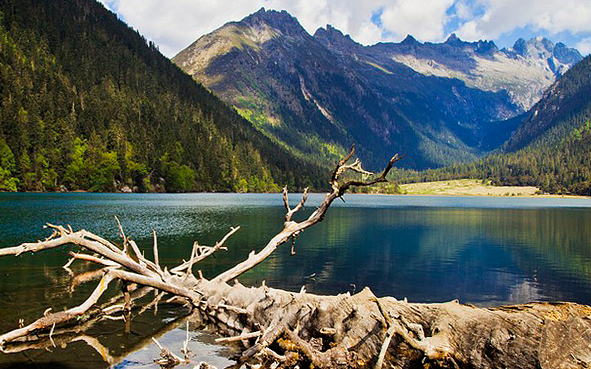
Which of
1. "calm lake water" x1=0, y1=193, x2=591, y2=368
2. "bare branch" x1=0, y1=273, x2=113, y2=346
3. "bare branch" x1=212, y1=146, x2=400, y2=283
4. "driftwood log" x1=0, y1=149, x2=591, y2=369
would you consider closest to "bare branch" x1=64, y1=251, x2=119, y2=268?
"driftwood log" x1=0, y1=149, x2=591, y2=369

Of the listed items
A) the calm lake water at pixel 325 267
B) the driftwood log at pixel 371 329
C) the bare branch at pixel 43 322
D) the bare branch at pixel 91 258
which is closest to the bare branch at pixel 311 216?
the driftwood log at pixel 371 329

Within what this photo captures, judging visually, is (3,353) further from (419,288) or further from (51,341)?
(419,288)

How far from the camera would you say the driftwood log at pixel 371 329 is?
9.81 m

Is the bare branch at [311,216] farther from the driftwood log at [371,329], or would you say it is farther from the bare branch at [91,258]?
the bare branch at [91,258]

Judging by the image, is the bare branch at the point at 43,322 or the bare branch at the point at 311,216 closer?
the bare branch at the point at 43,322

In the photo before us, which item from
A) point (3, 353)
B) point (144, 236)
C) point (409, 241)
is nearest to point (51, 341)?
point (3, 353)

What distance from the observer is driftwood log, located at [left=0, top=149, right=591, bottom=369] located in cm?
981

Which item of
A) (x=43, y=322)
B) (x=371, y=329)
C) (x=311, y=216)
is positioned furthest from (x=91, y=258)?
(x=371, y=329)

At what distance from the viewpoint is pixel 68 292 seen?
886 inches

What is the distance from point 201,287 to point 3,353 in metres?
7.14

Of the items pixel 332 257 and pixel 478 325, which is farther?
pixel 332 257

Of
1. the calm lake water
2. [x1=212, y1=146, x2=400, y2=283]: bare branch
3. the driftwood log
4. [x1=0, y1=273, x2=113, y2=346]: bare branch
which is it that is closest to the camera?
the driftwood log

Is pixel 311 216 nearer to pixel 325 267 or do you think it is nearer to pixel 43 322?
pixel 43 322

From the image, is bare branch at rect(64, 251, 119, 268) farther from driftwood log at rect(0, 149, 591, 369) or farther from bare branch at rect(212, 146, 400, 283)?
bare branch at rect(212, 146, 400, 283)
